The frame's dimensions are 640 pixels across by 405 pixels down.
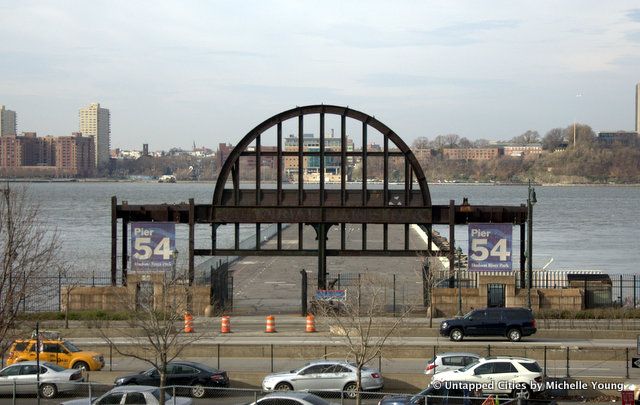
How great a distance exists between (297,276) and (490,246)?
2340 centimetres

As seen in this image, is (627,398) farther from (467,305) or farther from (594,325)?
(467,305)

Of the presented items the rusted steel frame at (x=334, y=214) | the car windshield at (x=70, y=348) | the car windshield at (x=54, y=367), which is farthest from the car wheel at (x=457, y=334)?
the car windshield at (x=54, y=367)

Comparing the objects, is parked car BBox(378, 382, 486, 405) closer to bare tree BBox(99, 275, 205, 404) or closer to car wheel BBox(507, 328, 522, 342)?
bare tree BBox(99, 275, 205, 404)

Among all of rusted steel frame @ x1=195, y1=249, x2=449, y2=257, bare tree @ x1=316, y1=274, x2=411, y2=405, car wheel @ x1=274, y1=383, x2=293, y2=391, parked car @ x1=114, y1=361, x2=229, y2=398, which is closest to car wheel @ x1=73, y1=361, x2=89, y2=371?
parked car @ x1=114, y1=361, x2=229, y2=398

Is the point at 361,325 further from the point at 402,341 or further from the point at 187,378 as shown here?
the point at 187,378

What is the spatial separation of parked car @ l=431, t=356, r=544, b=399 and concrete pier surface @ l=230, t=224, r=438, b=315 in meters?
8.67

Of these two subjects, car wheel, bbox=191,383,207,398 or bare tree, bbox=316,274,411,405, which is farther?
Result: car wheel, bbox=191,383,207,398

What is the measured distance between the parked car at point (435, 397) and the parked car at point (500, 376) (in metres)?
1.39

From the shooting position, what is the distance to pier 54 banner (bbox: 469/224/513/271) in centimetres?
4403

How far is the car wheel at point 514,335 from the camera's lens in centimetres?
3656

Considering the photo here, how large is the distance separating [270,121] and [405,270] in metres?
26.3

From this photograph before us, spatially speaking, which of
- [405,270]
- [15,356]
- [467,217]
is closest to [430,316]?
[467,217]

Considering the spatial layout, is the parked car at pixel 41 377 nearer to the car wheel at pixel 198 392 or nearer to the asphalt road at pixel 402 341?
the car wheel at pixel 198 392

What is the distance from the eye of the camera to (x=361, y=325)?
31.7 meters
